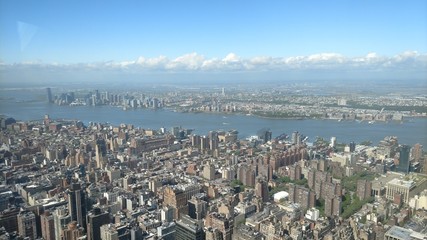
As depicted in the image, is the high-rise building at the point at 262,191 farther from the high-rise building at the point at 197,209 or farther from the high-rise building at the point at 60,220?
the high-rise building at the point at 60,220

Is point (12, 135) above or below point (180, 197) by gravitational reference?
above

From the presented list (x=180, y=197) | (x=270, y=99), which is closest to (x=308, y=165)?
(x=180, y=197)

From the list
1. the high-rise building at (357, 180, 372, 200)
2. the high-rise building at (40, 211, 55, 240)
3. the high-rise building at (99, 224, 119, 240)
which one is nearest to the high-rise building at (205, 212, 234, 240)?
the high-rise building at (99, 224, 119, 240)

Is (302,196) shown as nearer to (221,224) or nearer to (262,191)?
(262,191)

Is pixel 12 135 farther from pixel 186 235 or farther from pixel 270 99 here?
pixel 270 99

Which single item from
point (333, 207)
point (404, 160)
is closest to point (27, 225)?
point (333, 207)
